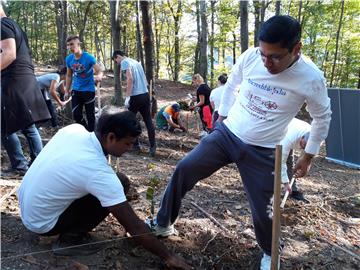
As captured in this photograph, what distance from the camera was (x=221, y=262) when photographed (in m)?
2.98

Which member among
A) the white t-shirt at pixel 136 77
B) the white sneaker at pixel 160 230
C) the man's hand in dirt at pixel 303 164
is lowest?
the white sneaker at pixel 160 230

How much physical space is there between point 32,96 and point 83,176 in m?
1.99

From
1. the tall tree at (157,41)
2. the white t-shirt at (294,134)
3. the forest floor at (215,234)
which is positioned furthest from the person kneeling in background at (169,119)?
the tall tree at (157,41)

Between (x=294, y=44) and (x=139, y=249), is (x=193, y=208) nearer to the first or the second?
(x=139, y=249)

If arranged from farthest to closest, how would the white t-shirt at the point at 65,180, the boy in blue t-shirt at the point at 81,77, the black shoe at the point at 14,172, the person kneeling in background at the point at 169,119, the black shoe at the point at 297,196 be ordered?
the person kneeling in background at the point at 169,119
the boy in blue t-shirt at the point at 81,77
the black shoe at the point at 297,196
the black shoe at the point at 14,172
the white t-shirt at the point at 65,180

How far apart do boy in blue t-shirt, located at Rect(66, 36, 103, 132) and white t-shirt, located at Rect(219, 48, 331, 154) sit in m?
3.68

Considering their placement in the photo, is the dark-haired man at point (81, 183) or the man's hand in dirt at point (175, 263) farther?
the man's hand in dirt at point (175, 263)

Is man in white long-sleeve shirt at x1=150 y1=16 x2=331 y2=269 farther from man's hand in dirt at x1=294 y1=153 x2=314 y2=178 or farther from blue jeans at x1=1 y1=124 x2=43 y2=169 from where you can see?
blue jeans at x1=1 y1=124 x2=43 y2=169

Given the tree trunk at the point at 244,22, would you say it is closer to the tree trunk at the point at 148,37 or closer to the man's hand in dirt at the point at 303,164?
the tree trunk at the point at 148,37

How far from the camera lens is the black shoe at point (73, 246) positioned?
2.56 meters

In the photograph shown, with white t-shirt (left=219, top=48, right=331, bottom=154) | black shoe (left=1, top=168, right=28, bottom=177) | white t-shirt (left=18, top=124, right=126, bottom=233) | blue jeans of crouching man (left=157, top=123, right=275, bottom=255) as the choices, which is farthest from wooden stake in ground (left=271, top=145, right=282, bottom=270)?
black shoe (left=1, top=168, right=28, bottom=177)

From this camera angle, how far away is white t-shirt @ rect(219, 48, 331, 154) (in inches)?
93.1

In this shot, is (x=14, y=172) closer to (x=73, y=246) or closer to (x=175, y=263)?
(x=73, y=246)

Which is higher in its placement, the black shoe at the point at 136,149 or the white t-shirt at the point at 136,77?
the white t-shirt at the point at 136,77
